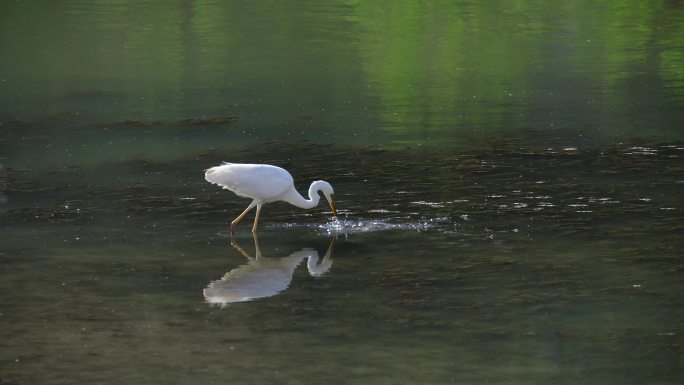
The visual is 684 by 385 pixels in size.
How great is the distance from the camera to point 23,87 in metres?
26.3

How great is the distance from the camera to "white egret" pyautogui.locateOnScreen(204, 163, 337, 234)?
601 inches

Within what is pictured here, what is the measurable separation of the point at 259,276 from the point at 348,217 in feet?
8.46

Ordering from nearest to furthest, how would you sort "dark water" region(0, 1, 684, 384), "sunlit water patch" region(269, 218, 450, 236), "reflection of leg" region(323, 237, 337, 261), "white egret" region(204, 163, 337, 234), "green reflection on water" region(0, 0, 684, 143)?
"dark water" region(0, 1, 684, 384), "reflection of leg" region(323, 237, 337, 261), "white egret" region(204, 163, 337, 234), "sunlit water patch" region(269, 218, 450, 236), "green reflection on water" region(0, 0, 684, 143)

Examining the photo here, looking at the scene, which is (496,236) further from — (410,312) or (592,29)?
(592,29)

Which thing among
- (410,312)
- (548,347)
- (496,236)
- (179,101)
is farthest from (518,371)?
(179,101)

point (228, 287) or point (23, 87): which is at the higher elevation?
point (228, 287)

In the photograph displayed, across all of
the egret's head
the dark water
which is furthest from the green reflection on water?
the egret's head

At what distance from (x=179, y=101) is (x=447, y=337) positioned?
14.1m

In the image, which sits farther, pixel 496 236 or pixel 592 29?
pixel 592 29

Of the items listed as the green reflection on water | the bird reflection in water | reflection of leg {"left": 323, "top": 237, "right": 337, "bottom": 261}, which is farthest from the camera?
the green reflection on water

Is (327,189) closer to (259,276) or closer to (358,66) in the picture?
(259,276)

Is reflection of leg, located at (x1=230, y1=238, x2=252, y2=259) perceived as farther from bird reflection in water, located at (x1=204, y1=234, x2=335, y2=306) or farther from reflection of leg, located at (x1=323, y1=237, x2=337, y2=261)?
reflection of leg, located at (x1=323, y1=237, x2=337, y2=261)

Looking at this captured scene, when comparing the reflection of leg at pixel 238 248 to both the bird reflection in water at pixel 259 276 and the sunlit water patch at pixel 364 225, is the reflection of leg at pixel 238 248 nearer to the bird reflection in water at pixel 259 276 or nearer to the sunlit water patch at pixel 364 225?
the bird reflection in water at pixel 259 276

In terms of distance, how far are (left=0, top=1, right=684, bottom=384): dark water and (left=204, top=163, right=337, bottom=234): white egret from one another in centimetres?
36
